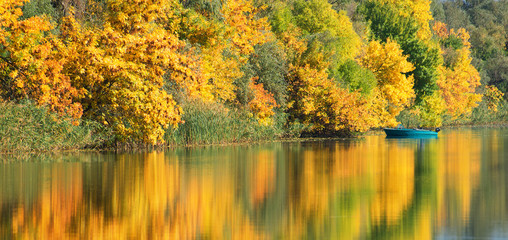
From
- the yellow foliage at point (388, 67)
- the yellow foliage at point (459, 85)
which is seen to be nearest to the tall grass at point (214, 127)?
the yellow foliage at point (388, 67)

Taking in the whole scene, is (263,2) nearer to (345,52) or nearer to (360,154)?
(345,52)

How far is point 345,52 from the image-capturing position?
56.0 meters

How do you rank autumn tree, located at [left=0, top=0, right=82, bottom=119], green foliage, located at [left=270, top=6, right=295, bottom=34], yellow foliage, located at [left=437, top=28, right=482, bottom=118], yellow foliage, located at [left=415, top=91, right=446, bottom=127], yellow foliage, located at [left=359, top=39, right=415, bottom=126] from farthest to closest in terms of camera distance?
yellow foliage, located at [left=437, top=28, right=482, bottom=118] → yellow foliage, located at [left=415, top=91, right=446, bottom=127] → yellow foliage, located at [left=359, top=39, right=415, bottom=126] → green foliage, located at [left=270, top=6, right=295, bottom=34] → autumn tree, located at [left=0, top=0, right=82, bottom=119]

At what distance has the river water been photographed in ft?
40.7

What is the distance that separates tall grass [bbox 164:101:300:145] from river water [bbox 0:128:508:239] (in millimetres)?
8796

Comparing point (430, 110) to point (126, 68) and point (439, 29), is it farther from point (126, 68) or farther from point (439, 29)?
point (126, 68)

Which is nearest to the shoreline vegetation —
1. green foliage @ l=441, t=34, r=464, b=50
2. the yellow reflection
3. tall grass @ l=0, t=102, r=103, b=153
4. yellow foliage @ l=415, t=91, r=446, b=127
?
tall grass @ l=0, t=102, r=103, b=153

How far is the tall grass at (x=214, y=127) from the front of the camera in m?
36.9

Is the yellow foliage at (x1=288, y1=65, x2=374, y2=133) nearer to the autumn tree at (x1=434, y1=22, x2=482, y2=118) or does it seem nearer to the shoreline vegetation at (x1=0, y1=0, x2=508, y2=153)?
the shoreline vegetation at (x1=0, y1=0, x2=508, y2=153)

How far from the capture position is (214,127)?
1516 inches

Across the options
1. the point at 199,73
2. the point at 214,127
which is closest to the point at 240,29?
the point at 214,127

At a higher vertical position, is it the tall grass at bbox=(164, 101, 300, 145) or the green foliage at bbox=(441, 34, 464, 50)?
the green foliage at bbox=(441, 34, 464, 50)

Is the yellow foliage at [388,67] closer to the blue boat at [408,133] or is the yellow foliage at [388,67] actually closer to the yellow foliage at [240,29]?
the blue boat at [408,133]

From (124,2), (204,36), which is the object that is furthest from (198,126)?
(124,2)
